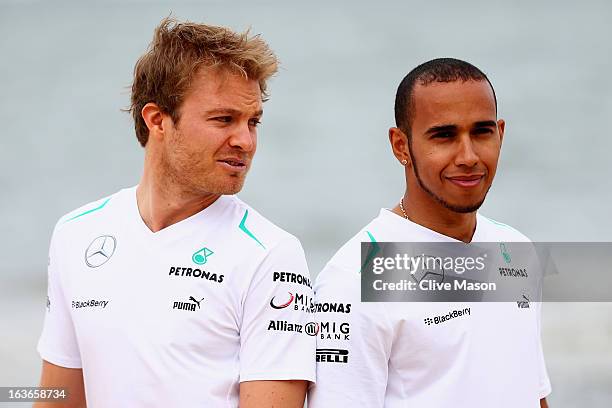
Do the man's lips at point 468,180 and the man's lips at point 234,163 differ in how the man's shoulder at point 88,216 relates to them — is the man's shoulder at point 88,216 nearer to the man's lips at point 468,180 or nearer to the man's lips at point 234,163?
the man's lips at point 234,163

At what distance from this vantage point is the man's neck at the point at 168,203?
4023 millimetres

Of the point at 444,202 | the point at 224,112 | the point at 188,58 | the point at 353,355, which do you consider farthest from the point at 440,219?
the point at 188,58

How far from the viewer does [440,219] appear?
4.00 metres

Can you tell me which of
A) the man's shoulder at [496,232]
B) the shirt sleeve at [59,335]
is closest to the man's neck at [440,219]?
the man's shoulder at [496,232]

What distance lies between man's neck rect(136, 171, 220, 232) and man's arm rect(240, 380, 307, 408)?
0.82 m

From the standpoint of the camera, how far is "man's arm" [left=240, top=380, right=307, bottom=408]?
3623 millimetres

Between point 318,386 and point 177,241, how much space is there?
A: 0.86 m

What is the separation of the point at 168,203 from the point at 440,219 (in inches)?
46.4

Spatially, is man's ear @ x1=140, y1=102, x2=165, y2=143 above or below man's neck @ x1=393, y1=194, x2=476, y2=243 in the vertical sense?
above

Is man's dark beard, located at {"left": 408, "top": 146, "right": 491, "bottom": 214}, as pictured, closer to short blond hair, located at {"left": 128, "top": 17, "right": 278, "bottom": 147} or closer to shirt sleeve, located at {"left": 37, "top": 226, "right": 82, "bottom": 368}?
short blond hair, located at {"left": 128, "top": 17, "right": 278, "bottom": 147}

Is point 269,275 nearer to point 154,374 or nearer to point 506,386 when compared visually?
point 154,374

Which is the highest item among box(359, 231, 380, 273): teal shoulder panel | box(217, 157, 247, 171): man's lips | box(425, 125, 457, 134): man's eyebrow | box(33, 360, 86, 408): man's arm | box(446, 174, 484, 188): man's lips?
box(425, 125, 457, 134): man's eyebrow

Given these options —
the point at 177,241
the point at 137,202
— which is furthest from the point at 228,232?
the point at 137,202

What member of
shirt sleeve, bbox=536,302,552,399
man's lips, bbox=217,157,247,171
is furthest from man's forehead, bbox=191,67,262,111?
shirt sleeve, bbox=536,302,552,399
